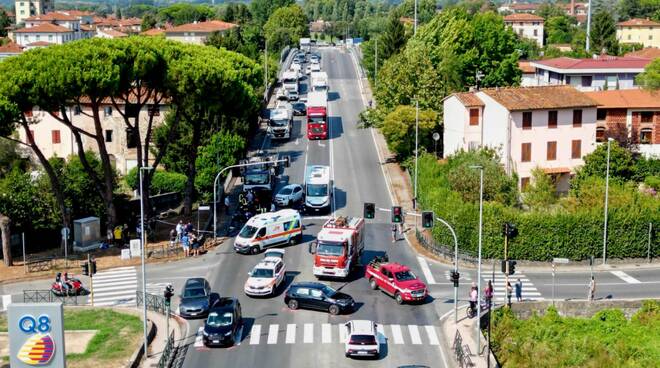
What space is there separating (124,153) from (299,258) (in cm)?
3621

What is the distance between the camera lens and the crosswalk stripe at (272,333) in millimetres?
42906

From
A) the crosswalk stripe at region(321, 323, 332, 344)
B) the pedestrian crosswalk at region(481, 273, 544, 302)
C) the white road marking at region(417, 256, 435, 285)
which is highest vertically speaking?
the crosswalk stripe at region(321, 323, 332, 344)

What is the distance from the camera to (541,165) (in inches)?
2894

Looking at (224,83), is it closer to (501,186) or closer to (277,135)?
(501,186)

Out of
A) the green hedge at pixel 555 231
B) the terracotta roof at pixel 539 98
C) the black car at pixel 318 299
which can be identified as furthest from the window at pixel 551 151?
the black car at pixel 318 299

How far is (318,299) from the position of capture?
46.8m

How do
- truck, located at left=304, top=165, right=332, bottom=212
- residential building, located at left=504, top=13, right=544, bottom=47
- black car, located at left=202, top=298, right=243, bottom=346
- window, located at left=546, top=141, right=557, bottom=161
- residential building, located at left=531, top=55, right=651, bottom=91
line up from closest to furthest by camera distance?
black car, located at left=202, top=298, right=243, bottom=346 < truck, located at left=304, top=165, right=332, bottom=212 < window, located at left=546, top=141, right=557, bottom=161 < residential building, located at left=531, top=55, right=651, bottom=91 < residential building, located at left=504, top=13, right=544, bottom=47

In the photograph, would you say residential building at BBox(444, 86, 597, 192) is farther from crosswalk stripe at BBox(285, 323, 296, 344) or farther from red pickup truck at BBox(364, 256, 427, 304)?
crosswalk stripe at BBox(285, 323, 296, 344)

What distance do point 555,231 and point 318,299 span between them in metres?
18.5

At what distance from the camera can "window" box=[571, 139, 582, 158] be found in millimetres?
74688

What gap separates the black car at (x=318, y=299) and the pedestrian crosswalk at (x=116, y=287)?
9.34m

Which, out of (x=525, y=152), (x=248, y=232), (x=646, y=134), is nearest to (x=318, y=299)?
(x=248, y=232)

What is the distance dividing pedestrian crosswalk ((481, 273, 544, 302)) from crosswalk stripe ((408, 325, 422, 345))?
7.32 m

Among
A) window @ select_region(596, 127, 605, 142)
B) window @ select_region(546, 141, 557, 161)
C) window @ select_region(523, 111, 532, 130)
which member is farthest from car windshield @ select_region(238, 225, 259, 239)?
window @ select_region(596, 127, 605, 142)
